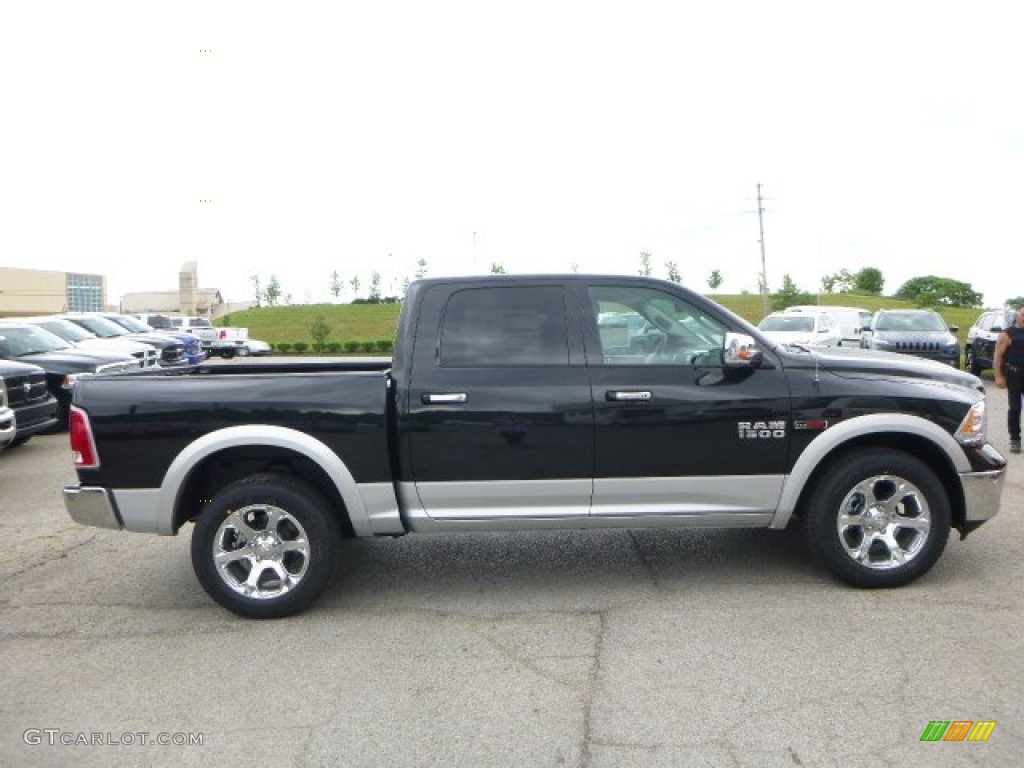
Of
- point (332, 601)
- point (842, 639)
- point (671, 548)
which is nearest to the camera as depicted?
point (842, 639)

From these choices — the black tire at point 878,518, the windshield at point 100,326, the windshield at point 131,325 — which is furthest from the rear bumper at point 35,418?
the windshield at point 131,325

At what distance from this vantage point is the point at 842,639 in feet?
14.4

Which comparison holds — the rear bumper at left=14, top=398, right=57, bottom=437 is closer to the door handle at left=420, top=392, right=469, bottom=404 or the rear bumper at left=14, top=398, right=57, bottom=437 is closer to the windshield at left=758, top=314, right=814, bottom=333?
the door handle at left=420, top=392, right=469, bottom=404

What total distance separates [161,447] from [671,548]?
3467mm

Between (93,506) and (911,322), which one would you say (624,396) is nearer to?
(93,506)

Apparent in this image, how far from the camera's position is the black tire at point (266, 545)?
486 centimetres

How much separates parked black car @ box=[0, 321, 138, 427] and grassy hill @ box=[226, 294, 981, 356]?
4472 cm

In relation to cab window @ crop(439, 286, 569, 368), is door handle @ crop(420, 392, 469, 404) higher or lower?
lower

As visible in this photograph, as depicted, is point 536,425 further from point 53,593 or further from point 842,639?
point 53,593

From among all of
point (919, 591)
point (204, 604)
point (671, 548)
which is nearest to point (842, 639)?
point (919, 591)

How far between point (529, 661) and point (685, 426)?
64.1 inches

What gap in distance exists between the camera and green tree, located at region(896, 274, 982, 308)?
11181 centimetres

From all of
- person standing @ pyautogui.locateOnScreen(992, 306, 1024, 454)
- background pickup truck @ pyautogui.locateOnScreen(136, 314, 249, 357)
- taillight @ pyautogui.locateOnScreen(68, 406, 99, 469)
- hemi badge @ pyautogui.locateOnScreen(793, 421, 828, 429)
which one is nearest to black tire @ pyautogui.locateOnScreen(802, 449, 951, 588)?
hemi badge @ pyautogui.locateOnScreen(793, 421, 828, 429)

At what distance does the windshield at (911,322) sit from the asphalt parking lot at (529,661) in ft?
51.0
